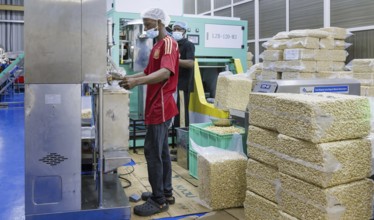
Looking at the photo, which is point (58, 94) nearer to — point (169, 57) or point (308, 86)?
point (169, 57)

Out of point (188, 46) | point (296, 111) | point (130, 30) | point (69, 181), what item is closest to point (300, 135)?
point (296, 111)

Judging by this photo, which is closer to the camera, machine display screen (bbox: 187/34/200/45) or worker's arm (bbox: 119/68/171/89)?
worker's arm (bbox: 119/68/171/89)

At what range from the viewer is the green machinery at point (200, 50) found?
17.0 ft

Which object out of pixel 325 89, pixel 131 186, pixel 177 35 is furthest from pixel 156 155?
pixel 177 35

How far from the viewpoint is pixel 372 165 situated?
2.33 metres

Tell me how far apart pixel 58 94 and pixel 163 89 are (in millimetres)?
817

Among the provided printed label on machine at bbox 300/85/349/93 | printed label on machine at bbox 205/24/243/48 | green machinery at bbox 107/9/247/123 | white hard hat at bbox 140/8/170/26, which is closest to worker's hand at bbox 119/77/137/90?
white hard hat at bbox 140/8/170/26

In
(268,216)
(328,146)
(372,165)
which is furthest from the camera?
(268,216)

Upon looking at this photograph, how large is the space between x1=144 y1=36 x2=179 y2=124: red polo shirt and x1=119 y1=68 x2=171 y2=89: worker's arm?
0.18 feet

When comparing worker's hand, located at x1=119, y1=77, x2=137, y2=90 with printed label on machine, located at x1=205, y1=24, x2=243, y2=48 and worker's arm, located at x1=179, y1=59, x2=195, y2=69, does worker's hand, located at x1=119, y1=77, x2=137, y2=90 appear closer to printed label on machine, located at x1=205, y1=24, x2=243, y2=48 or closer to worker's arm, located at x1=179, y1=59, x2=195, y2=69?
worker's arm, located at x1=179, y1=59, x2=195, y2=69

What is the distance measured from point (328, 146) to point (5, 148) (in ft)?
16.5

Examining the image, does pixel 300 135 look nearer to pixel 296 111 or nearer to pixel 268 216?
pixel 296 111

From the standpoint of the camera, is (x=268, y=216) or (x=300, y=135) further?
(x=268, y=216)

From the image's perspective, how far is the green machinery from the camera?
5188 mm
